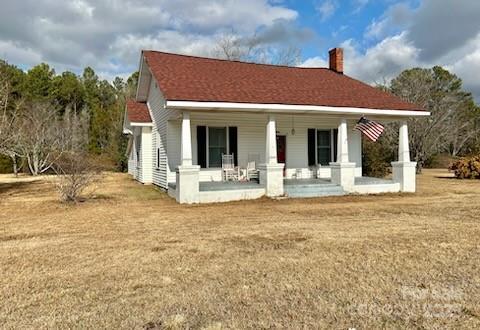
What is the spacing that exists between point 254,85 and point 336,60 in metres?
7.33

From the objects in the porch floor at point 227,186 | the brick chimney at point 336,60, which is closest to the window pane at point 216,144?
the porch floor at point 227,186

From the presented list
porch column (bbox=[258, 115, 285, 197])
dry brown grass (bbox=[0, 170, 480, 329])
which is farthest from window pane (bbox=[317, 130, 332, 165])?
dry brown grass (bbox=[0, 170, 480, 329])

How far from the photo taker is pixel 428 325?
3264 mm

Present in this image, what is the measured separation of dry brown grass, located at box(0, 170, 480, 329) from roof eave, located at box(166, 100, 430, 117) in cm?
364

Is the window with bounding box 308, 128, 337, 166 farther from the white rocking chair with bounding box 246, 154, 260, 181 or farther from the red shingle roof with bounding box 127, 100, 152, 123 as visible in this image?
the red shingle roof with bounding box 127, 100, 152, 123

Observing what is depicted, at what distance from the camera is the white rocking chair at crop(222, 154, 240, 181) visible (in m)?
14.1

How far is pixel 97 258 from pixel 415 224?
6110 millimetres

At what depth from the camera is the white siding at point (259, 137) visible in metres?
14.0

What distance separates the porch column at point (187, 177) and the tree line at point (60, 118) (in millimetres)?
10713

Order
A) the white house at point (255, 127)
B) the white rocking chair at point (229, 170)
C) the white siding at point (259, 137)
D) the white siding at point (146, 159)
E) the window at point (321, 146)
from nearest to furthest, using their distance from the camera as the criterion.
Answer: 1. the white house at point (255, 127)
2. the white siding at point (259, 137)
3. the white rocking chair at point (229, 170)
4. the window at point (321, 146)
5. the white siding at point (146, 159)

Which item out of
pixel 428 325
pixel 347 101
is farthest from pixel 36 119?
pixel 428 325

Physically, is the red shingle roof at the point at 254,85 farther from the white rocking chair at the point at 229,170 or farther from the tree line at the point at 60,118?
the tree line at the point at 60,118

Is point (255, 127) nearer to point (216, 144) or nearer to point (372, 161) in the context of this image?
point (216, 144)

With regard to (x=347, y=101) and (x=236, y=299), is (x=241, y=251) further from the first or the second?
(x=347, y=101)
